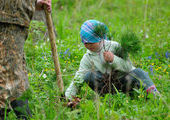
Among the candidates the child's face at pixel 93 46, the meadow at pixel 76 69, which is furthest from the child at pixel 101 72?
the meadow at pixel 76 69

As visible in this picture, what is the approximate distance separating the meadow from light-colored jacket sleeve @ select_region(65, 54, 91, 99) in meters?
0.07

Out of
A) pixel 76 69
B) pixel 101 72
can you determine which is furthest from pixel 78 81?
pixel 76 69

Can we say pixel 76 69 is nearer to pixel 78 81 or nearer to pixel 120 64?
pixel 78 81

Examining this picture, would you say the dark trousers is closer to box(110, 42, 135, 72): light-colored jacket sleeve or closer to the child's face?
box(110, 42, 135, 72): light-colored jacket sleeve

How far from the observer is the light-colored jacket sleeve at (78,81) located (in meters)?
3.01

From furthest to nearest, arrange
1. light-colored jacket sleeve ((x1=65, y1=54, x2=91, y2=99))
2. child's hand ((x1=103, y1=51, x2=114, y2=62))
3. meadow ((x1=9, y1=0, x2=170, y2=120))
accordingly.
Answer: light-colored jacket sleeve ((x1=65, y1=54, x2=91, y2=99)) < child's hand ((x1=103, y1=51, x2=114, y2=62)) < meadow ((x1=9, y1=0, x2=170, y2=120))

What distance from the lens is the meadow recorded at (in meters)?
2.52

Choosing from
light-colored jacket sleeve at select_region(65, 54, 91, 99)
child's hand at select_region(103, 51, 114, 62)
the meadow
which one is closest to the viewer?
the meadow

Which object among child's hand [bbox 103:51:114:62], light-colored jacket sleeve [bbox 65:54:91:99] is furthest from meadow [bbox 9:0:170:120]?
child's hand [bbox 103:51:114:62]

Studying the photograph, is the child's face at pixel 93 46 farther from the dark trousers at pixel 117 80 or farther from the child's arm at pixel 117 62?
the dark trousers at pixel 117 80

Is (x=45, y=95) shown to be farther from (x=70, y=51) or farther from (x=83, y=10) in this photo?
(x=83, y=10)

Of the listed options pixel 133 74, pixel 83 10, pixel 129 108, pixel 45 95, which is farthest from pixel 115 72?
pixel 83 10

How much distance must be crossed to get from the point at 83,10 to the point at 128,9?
1385 mm

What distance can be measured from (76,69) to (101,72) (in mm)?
530
